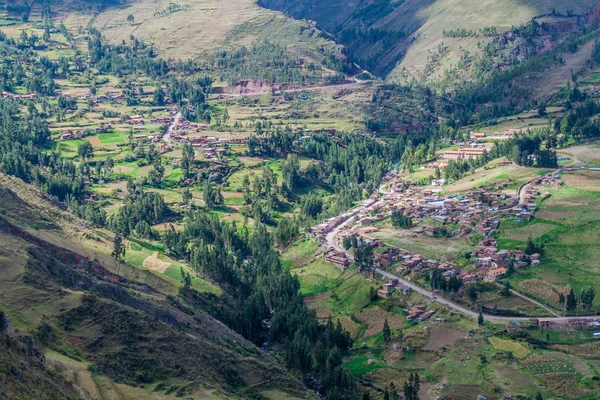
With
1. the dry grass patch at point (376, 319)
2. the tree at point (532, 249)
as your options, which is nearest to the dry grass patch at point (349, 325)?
the dry grass patch at point (376, 319)

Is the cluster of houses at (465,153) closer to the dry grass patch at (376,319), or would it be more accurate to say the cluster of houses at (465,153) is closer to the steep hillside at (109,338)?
the dry grass patch at (376,319)

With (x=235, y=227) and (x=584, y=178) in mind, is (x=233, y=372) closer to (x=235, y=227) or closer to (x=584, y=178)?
(x=235, y=227)

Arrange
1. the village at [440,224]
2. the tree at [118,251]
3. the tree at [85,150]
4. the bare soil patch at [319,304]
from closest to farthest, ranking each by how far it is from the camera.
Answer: the tree at [118,251] < the bare soil patch at [319,304] < the village at [440,224] < the tree at [85,150]

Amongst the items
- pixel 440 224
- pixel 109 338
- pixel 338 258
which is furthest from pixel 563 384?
pixel 440 224

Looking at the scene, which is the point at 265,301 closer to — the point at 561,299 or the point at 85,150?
the point at 561,299

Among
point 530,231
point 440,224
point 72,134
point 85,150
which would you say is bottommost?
point 440,224
